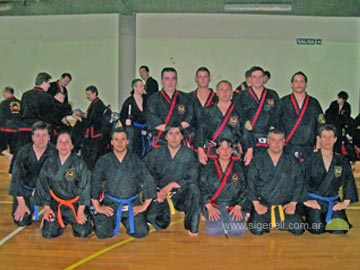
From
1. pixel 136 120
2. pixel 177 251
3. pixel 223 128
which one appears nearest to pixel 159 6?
pixel 136 120

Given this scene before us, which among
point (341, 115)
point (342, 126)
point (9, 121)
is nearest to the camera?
point (9, 121)

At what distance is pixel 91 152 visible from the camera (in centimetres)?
688

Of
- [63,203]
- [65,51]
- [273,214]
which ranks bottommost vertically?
[273,214]

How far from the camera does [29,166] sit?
432 cm

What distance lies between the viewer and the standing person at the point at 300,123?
461 centimetres

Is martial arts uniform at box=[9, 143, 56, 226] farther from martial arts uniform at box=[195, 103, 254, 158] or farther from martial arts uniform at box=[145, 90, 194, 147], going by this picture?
martial arts uniform at box=[195, 103, 254, 158]

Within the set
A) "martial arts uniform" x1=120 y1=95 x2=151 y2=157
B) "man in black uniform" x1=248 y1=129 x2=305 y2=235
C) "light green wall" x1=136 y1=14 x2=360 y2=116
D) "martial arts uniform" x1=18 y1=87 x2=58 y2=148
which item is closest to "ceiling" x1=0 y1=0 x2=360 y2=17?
"light green wall" x1=136 y1=14 x2=360 y2=116

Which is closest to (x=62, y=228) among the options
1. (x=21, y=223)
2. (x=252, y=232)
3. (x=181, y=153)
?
(x=21, y=223)

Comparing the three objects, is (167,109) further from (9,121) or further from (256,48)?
(256,48)

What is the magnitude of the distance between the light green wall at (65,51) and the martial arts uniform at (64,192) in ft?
22.0

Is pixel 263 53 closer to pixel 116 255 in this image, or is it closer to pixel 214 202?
pixel 214 202

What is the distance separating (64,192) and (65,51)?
7475 mm

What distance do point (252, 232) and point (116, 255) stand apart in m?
1.36

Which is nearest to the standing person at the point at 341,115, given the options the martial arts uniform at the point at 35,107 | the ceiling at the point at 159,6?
the ceiling at the point at 159,6
